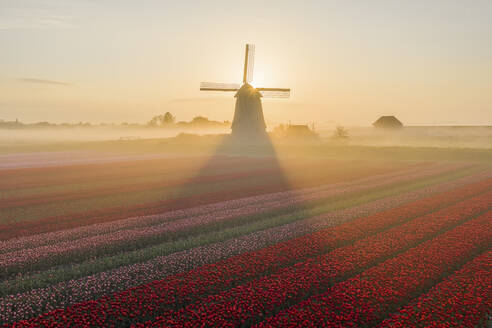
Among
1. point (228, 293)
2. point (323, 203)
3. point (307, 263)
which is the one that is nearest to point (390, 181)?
point (323, 203)

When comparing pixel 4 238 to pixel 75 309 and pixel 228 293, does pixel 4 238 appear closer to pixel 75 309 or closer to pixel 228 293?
pixel 75 309

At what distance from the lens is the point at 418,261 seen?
12.4m

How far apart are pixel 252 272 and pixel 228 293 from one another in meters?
1.82

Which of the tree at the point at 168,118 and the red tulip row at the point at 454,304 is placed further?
the tree at the point at 168,118

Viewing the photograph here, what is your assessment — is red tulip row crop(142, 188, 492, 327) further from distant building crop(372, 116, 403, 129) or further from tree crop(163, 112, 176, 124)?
tree crop(163, 112, 176, 124)

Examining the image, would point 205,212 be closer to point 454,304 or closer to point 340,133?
point 454,304

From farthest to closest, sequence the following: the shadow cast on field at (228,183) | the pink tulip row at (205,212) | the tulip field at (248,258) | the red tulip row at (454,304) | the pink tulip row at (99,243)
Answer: the shadow cast on field at (228,183), the pink tulip row at (205,212), the pink tulip row at (99,243), the tulip field at (248,258), the red tulip row at (454,304)

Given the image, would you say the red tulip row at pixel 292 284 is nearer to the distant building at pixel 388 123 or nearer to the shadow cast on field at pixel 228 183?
the shadow cast on field at pixel 228 183

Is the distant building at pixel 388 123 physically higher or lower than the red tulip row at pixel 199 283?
higher

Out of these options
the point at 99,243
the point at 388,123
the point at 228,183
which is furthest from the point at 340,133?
the point at 99,243

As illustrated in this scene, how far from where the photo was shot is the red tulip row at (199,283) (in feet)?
29.2

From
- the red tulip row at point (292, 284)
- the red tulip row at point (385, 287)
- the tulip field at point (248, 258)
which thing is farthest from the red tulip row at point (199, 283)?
the red tulip row at point (385, 287)

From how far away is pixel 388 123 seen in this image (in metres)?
122

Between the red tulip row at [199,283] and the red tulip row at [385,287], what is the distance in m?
2.30
